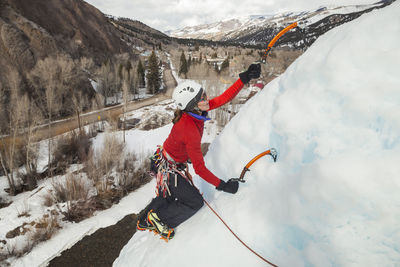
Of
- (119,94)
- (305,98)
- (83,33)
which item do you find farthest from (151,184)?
(83,33)

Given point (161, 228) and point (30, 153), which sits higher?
point (161, 228)

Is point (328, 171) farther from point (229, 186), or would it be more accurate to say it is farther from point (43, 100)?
point (43, 100)

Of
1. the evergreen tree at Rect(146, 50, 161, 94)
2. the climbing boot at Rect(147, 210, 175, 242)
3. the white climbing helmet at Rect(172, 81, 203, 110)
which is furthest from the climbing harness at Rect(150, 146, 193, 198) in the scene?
the evergreen tree at Rect(146, 50, 161, 94)

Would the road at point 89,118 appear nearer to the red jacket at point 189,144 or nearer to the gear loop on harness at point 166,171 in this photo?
the gear loop on harness at point 166,171

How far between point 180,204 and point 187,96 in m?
1.53

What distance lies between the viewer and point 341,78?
1.68 m

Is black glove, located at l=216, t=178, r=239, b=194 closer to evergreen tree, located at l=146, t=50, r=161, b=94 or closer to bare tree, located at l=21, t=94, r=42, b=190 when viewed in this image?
bare tree, located at l=21, t=94, r=42, b=190

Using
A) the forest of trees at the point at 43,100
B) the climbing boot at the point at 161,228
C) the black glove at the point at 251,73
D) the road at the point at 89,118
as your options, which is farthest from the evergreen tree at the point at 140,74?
the climbing boot at the point at 161,228

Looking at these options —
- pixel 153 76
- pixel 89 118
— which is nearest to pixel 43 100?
pixel 89 118

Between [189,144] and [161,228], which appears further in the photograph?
[161,228]

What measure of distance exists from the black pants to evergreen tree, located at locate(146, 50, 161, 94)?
3433 cm

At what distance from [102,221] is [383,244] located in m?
10.1

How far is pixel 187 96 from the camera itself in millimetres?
2426

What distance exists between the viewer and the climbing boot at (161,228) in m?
2.70
